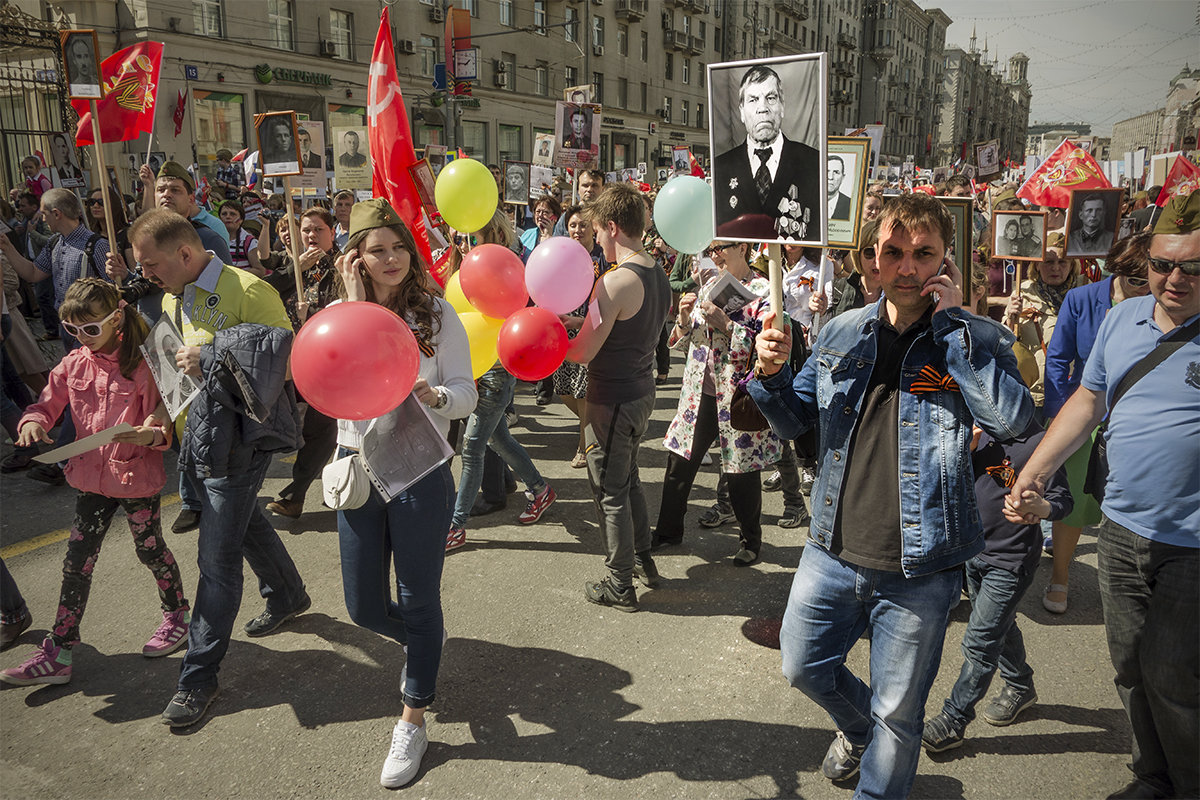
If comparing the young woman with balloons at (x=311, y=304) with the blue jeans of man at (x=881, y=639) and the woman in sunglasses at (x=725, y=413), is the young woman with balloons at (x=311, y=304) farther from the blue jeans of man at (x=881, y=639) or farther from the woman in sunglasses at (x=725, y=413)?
the blue jeans of man at (x=881, y=639)

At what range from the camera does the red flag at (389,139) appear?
15.2 ft

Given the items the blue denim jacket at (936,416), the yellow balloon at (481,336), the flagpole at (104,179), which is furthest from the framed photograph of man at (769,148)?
the flagpole at (104,179)

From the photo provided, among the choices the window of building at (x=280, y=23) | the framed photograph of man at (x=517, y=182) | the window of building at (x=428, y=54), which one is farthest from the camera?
the window of building at (x=428, y=54)

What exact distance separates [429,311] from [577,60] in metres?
40.6

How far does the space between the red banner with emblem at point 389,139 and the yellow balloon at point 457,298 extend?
0.58 meters

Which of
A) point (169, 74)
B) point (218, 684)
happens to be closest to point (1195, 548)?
point (218, 684)

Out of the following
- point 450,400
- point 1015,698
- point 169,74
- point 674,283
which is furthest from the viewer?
point 169,74

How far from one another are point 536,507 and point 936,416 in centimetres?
356

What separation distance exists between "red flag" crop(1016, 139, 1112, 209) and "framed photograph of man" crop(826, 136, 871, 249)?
20.2 feet

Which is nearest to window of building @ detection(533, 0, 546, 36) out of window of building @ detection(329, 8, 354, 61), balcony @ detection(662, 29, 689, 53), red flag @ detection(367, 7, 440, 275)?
window of building @ detection(329, 8, 354, 61)

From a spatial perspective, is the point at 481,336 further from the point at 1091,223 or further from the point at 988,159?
the point at 988,159

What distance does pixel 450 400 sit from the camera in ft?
9.32

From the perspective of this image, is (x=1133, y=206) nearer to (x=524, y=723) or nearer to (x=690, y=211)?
(x=690, y=211)

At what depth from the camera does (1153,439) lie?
8.01 feet
